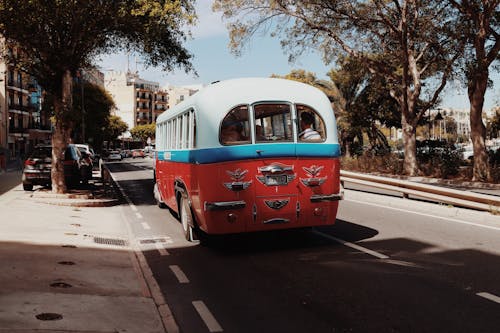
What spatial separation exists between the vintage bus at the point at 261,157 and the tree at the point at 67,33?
24.6ft

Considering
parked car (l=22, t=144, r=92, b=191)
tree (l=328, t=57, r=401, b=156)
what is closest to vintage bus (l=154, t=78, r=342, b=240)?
parked car (l=22, t=144, r=92, b=191)

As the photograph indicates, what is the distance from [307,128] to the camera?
8.60m

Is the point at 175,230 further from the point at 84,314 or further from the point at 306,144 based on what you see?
the point at 84,314

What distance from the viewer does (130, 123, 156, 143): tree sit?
433 feet

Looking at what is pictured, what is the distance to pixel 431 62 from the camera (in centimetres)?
2559

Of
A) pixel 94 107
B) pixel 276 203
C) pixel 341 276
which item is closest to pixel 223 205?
pixel 276 203

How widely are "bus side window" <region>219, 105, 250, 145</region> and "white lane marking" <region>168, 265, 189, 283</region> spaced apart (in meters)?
2.07

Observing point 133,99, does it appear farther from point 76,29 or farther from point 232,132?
point 232,132

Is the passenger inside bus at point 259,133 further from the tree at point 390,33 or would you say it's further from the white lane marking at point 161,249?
the tree at point 390,33

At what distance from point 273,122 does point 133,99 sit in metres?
139

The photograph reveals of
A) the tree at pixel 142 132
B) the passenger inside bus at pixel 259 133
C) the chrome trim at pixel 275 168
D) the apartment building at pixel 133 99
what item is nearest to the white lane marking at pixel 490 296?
the chrome trim at pixel 275 168

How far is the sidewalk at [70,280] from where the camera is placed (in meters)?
4.99

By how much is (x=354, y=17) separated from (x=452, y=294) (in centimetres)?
2145

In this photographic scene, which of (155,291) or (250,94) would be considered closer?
(155,291)
